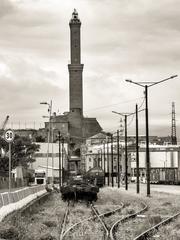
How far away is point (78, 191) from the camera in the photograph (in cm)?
5141

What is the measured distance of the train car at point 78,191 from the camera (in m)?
51.5

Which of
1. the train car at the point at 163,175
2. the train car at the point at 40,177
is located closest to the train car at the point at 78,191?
the train car at the point at 40,177

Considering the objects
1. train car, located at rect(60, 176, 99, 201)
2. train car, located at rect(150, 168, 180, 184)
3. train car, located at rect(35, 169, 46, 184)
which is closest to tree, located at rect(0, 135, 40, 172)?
train car, located at rect(35, 169, 46, 184)

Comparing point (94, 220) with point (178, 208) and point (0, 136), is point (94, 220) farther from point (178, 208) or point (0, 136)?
point (0, 136)

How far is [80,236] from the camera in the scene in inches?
864

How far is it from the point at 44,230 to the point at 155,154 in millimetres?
136039

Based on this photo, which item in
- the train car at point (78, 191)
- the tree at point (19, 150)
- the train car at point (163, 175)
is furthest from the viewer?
the train car at point (163, 175)

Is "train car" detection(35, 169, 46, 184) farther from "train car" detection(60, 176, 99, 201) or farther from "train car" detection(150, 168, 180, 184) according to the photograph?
"train car" detection(60, 176, 99, 201)

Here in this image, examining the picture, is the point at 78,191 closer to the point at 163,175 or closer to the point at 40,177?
the point at 40,177

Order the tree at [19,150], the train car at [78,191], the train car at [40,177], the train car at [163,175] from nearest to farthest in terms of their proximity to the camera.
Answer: the train car at [78,191] < the train car at [40,177] < the tree at [19,150] < the train car at [163,175]

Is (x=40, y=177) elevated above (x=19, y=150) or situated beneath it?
situated beneath

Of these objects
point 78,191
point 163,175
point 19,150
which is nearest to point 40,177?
point 19,150

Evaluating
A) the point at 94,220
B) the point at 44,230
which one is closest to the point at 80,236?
the point at 44,230

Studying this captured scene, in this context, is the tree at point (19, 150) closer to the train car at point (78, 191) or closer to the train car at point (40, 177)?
the train car at point (40, 177)
